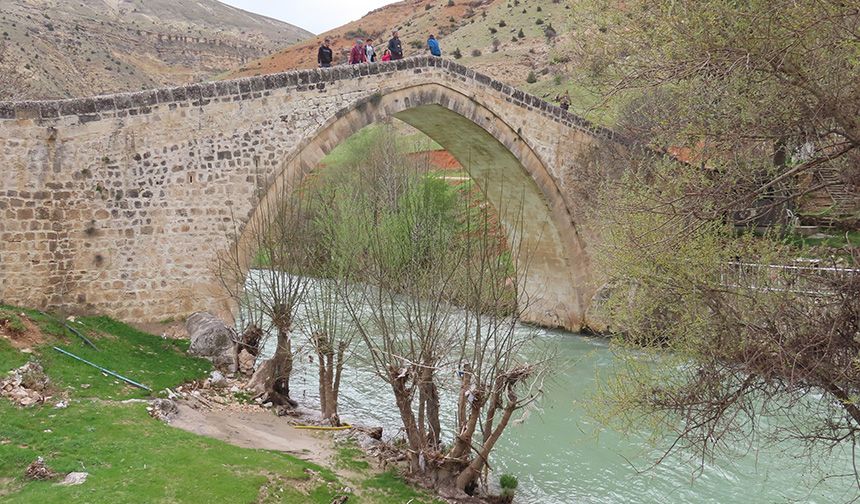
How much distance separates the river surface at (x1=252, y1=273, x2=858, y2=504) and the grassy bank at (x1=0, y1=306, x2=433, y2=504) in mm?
1517

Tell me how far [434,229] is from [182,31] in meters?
60.8

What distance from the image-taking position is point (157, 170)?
35.1 feet

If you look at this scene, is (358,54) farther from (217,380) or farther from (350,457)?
(350,457)

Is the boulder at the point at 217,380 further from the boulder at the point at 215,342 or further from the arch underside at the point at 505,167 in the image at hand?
the arch underside at the point at 505,167

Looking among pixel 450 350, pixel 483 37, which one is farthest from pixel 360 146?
pixel 483 37

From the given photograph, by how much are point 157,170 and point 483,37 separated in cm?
3273

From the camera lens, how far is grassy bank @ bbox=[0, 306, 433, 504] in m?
5.75

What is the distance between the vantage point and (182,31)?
206 feet

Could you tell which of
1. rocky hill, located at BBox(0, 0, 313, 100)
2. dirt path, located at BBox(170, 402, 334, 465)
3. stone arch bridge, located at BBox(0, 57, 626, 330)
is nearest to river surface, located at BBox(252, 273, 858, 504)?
dirt path, located at BBox(170, 402, 334, 465)

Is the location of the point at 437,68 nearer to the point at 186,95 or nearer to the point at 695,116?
the point at 186,95

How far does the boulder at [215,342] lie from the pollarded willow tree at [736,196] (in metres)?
5.72

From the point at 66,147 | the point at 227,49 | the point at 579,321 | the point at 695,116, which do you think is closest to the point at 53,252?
the point at 66,147

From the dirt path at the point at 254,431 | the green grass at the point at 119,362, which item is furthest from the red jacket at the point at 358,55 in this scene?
the dirt path at the point at 254,431

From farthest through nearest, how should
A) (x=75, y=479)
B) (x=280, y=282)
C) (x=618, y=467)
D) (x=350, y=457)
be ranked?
(x=280, y=282), (x=618, y=467), (x=350, y=457), (x=75, y=479)
